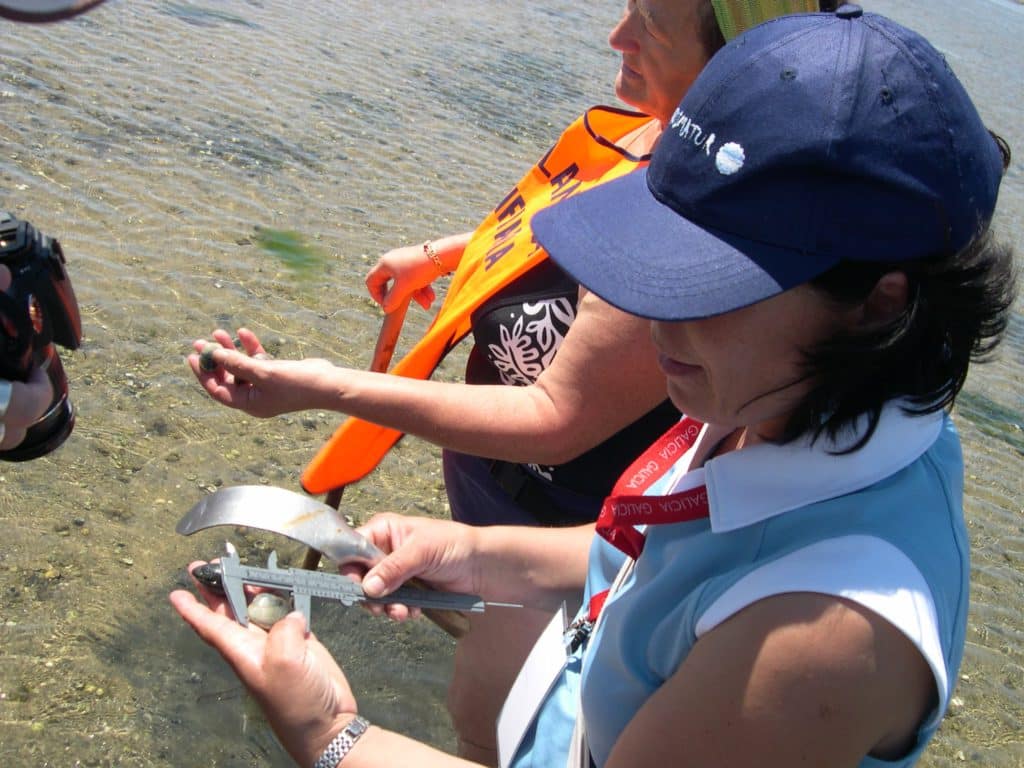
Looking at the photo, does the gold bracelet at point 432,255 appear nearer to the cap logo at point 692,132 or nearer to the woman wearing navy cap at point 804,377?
the woman wearing navy cap at point 804,377

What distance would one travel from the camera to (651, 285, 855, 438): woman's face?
154cm

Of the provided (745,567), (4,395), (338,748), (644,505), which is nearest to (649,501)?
(644,505)

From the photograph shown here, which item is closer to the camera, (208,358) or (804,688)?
(804,688)

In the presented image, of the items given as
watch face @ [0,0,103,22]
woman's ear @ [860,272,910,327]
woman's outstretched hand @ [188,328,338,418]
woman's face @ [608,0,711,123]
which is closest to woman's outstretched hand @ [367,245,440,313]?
woman's outstretched hand @ [188,328,338,418]

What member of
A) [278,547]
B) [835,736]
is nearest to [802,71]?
[835,736]

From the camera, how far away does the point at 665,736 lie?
1.56 metres

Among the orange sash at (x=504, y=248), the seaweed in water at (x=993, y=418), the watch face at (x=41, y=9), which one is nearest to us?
the watch face at (x=41, y=9)

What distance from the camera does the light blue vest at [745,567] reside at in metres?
1.51

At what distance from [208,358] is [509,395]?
2.65 ft

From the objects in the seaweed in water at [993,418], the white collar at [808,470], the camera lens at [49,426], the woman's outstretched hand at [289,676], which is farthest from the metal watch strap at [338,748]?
the seaweed in water at [993,418]

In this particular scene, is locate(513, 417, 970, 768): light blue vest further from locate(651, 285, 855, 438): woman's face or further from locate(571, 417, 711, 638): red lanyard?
locate(651, 285, 855, 438): woman's face

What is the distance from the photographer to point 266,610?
2.13 m

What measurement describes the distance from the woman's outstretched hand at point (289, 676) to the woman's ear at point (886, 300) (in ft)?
3.73

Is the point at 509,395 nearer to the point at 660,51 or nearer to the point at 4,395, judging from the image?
A: the point at 660,51
